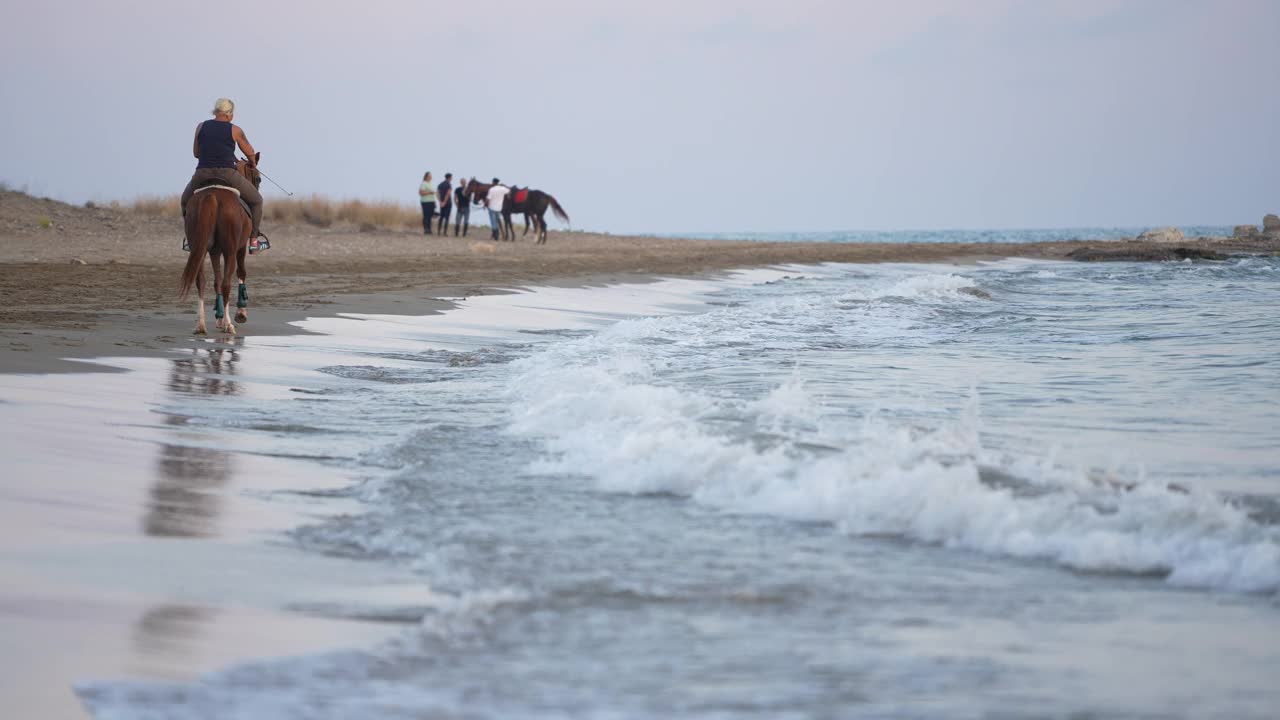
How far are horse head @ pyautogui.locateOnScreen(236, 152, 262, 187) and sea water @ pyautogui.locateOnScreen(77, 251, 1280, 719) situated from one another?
2.20 m

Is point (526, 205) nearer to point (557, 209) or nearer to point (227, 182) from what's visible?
point (557, 209)

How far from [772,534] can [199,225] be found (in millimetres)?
7539

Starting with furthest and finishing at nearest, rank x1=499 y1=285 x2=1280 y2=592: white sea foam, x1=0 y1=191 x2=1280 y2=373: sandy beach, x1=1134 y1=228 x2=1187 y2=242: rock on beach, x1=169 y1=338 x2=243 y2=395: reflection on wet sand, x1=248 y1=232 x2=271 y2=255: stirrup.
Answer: x1=1134 y1=228 x2=1187 y2=242: rock on beach, x1=248 y1=232 x2=271 y2=255: stirrup, x1=0 y1=191 x2=1280 y2=373: sandy beach, x1=169 y1=338 x2=243 y2=395: reflection on wet sand, x1=499 y1=285 x2=1280 y2=592: white sea foam

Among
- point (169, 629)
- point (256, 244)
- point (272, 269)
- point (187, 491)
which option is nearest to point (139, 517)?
point (187, 491)

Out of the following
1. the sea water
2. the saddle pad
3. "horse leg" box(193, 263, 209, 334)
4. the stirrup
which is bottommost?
the sea water

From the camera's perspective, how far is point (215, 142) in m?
10.1

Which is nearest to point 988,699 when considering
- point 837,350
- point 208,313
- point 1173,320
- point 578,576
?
point 578,576

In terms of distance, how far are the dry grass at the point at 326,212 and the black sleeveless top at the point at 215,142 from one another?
71.4 ft

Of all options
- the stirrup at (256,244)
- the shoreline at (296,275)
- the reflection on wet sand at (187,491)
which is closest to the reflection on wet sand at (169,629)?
the reflection on wet sand at (187,491)

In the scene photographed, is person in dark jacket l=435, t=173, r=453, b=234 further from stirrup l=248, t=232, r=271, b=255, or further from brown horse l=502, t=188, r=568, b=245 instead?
stirrup l=248, t=232, r=271, b=255

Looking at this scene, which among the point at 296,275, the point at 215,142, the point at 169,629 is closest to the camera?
the point at 169,629

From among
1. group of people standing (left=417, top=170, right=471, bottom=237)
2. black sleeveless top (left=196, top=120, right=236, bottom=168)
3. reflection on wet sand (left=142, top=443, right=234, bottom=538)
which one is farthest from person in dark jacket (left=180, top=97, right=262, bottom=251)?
group of people standing (left=417, top=170, right=471, bottom=237)

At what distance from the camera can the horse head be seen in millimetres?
10695

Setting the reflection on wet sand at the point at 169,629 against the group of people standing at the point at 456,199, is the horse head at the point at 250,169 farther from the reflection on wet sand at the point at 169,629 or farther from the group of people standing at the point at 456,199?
the group of people standing at the point at 456,199
